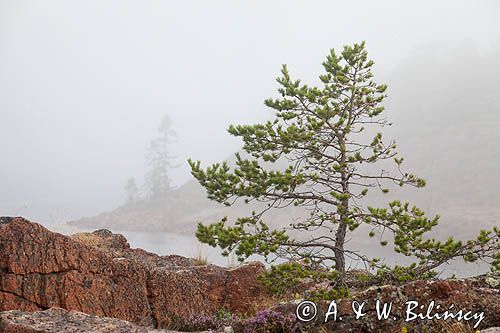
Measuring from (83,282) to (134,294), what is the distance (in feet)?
3.42

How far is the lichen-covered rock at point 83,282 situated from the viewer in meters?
7.56

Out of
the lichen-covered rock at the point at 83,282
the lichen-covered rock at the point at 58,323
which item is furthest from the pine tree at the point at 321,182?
the lichen-covered rock at the point at 58,323

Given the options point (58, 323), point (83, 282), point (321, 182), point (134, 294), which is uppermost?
point (321, 182)

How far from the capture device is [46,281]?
773cm

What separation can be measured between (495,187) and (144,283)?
162 ft

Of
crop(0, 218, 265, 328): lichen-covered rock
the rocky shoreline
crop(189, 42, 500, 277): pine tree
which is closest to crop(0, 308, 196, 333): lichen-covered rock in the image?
the rocky shoreline

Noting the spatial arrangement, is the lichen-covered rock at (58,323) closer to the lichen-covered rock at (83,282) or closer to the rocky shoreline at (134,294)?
the rocky shoreline at (134,294)

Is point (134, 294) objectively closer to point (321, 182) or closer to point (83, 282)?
point (83, 282)

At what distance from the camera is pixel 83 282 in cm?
803

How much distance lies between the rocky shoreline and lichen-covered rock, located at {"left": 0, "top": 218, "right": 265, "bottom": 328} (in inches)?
0.6

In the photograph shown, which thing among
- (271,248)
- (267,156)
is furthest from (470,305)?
(267,156)

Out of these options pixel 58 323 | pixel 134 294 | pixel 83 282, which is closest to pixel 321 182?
pixel 134 294

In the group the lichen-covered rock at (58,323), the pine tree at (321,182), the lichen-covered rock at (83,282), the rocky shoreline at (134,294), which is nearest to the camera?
the lichen-covered rock at (58,323)

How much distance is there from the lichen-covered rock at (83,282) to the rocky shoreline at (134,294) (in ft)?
0.05
